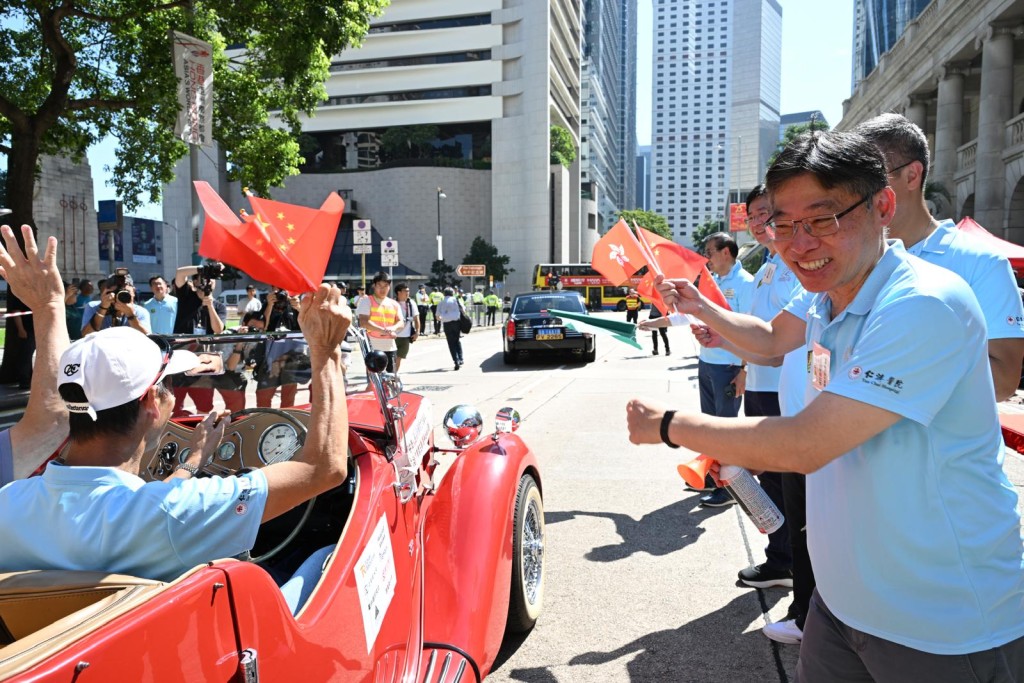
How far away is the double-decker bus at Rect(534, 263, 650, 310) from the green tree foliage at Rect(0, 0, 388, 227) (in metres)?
27.5

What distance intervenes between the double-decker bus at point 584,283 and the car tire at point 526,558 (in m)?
37.4

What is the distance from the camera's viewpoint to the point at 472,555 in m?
2.78

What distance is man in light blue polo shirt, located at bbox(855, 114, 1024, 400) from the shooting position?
209 centimetres

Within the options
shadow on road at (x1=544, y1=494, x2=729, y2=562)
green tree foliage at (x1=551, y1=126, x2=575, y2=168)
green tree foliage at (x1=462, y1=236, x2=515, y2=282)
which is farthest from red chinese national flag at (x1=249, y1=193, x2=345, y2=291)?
green tree foliage at (x1=551, y1=126, x2=575, y2=168)

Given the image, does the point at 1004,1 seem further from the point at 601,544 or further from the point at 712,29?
the point at 712,29

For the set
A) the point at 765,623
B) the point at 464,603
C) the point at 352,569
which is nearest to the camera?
the point at 352,569

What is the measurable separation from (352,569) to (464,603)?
31.0 inches

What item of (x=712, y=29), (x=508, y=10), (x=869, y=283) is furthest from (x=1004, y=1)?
(x=712, y=29)

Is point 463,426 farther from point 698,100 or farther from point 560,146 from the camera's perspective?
point 698,100

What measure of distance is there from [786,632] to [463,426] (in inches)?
72.0

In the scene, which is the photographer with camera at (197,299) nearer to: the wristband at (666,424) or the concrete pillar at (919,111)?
the wristband at (666,424)

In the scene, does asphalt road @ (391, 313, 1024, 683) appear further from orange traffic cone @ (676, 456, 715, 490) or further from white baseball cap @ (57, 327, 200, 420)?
white baseball cap @ (57, 327, 200, 420)

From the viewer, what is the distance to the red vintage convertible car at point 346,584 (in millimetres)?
1270

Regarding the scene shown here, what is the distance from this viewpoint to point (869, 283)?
5.00 feet
